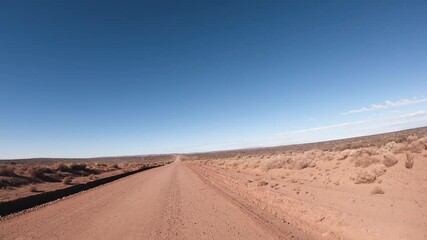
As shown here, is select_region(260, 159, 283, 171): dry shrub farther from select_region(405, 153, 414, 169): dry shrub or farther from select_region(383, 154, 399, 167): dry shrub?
select_region(405, 153, 414, 169): dry shrub

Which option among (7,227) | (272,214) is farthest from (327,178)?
(7,227)

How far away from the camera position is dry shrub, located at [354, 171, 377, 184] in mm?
13216

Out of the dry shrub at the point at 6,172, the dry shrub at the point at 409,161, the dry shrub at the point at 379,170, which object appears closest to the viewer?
the dry shrub at the point at 409,161

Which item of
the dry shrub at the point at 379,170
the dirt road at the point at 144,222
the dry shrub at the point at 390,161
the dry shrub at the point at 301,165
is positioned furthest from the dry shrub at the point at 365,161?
the dirt road at the point at 144,222

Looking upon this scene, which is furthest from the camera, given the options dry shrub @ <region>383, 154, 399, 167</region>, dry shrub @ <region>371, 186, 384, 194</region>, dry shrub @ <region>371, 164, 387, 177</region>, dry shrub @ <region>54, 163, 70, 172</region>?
dry shrub @ <region>54, 163, 70, 172</region>

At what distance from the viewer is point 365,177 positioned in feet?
44.4

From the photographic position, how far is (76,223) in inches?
461

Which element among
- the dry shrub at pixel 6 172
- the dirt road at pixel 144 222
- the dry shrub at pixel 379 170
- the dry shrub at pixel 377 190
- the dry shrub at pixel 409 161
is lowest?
the dirt road at pixel 144 222

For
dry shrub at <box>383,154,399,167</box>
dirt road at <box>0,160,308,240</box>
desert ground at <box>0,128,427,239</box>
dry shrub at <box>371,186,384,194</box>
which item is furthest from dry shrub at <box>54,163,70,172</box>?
dry shrub at <box>371,186,384,194</box>

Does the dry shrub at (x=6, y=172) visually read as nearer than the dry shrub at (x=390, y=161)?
No

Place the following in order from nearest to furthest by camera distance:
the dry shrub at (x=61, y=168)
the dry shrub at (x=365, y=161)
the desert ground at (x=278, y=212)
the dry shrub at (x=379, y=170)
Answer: the desert ground at (x=278, y=212), the dry shrub at (x=379, y=170), the dry shrub at (x=365, y=161), the dry shrub at (x=61, y=168)

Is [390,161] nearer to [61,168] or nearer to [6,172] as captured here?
[6,172]

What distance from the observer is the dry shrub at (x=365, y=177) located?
13216 millimetres

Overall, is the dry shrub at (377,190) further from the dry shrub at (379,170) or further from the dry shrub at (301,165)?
the dry shrub at (301,165)
